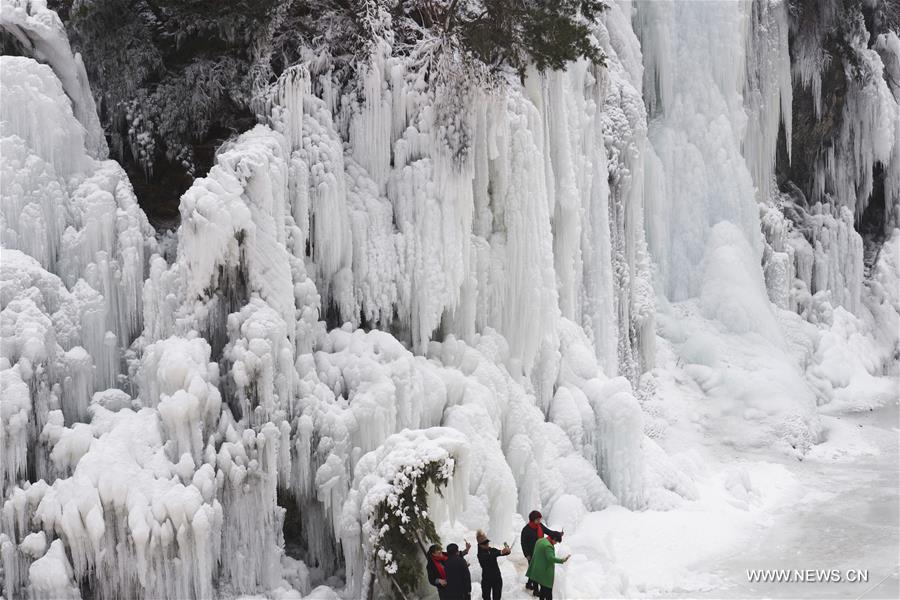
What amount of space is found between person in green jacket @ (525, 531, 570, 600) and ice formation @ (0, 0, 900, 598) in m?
0.95

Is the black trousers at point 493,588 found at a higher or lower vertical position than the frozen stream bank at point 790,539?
higher

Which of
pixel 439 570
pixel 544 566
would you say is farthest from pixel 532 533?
pixel 439 570

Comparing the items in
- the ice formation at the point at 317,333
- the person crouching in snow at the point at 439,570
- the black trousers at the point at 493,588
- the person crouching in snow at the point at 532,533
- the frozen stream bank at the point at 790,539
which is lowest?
the frozen stream bank at the point at 790,539

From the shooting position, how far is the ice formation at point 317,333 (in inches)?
379

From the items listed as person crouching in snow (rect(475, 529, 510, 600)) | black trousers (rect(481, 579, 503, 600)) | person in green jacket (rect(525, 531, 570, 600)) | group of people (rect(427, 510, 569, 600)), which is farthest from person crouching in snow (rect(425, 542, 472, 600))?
person in green jacket (rect(525, 531, 570, 600))

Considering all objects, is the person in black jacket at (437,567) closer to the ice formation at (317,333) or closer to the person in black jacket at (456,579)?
the person in black jacket at (456,579)

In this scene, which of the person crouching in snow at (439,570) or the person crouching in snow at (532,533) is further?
the person crouching in snow at (532,533)

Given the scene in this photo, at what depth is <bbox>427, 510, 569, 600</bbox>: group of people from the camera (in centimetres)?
941

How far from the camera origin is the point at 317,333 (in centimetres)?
1160

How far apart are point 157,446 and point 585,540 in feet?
17.9

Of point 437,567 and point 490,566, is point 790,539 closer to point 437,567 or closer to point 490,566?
point 490,566

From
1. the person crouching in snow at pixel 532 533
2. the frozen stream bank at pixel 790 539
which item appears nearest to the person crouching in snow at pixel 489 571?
the person crouching in snow at pixel 532 533

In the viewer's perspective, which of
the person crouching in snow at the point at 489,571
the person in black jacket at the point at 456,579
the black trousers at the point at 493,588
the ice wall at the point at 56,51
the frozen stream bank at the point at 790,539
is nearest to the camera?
the person in black jacket at the point at 456,579

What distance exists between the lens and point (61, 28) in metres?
11.6
